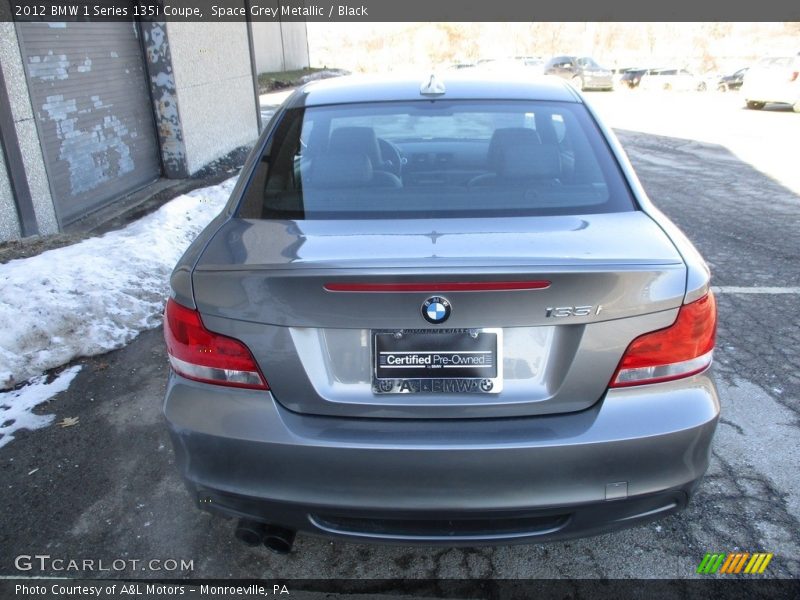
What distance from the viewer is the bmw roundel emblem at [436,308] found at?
1.89 m

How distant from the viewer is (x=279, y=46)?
3073 centimetres

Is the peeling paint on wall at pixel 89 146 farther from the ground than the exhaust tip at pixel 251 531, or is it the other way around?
the peeling paint on wall at pixel 89 146

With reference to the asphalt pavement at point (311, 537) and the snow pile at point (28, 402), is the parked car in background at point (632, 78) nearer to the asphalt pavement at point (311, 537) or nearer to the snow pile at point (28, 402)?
the asphalt pavement at point (311, 537)

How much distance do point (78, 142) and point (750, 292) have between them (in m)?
6.73

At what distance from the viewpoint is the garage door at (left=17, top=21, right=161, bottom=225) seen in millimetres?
6473

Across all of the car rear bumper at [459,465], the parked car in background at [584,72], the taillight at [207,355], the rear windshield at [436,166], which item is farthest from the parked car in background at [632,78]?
the taillight at [207,355]

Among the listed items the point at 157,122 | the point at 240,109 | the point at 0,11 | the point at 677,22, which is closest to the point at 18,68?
the point at 0,11

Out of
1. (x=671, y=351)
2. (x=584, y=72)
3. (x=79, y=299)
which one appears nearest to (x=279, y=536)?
(x=671, y=351)

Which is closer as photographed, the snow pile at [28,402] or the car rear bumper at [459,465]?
the car rear bumper at [459,465]

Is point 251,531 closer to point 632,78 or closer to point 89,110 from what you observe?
point 89,110

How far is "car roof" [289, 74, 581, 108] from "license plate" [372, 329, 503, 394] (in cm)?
149

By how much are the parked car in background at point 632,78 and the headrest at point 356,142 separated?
29.1 meters

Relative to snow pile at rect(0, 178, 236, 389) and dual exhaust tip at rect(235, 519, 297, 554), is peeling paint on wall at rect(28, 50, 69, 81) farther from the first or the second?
dual exhaust tip at rect(235, 519, 297, 554)

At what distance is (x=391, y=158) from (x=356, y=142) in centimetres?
27
